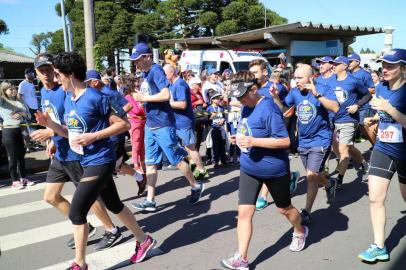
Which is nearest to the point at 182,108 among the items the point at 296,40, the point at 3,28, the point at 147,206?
the point at 147,206

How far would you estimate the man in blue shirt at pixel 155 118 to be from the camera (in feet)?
17.5

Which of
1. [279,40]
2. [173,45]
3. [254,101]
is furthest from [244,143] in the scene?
[173,45]

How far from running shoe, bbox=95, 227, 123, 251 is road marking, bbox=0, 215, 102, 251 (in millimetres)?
700

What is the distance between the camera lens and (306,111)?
16.3 feet

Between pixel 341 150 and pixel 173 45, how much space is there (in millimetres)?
27522

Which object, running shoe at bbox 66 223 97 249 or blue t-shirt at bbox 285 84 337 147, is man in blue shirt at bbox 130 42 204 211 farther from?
blue t-shirt at bbox 285 84 337 147

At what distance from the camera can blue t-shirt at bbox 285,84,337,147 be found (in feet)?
16.1

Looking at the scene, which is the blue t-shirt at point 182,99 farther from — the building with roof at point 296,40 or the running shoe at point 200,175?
the building with roof at point 296,40

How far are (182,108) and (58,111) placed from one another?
7.80 feet

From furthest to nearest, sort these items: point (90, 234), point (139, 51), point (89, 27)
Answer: point (89, 27), point (139, 51), point (90, 234)

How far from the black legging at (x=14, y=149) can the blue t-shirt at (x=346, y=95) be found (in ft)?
17.5

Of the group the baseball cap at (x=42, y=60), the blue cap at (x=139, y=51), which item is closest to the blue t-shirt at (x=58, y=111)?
the baseball cap at (x=42, y=60)

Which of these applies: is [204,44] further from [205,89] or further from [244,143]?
[244,143]

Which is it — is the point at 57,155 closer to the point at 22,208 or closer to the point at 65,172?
the point at 65,172
